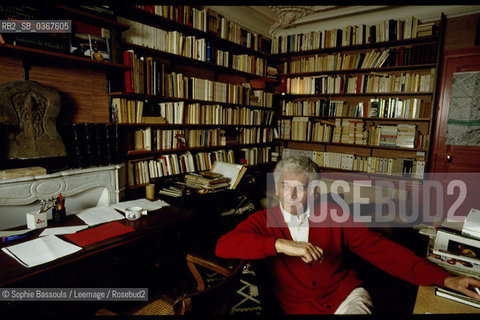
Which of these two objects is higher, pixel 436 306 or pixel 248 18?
pixel 248 18

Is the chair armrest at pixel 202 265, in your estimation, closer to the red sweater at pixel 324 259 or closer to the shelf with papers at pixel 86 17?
the red sweater at pixel 324 259

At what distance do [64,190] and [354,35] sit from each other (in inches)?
166

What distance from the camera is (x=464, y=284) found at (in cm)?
108

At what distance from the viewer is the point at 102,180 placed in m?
→ 2.27

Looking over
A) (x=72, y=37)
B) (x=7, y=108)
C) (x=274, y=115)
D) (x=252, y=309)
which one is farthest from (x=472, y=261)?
(x=274, y=115)

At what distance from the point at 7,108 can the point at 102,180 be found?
0.81m

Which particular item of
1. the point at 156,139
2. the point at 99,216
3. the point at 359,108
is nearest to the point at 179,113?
the point at 156,139

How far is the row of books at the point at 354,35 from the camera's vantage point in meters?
3.54

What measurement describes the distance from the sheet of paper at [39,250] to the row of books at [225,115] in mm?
2048

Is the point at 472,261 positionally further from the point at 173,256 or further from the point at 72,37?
the point at 72,37

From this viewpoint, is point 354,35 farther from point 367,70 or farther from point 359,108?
point 359,108

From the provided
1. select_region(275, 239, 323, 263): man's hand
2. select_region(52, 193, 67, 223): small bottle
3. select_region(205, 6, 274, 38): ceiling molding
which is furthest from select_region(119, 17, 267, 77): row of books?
select_region(275, 239, 323, 263): man's hand

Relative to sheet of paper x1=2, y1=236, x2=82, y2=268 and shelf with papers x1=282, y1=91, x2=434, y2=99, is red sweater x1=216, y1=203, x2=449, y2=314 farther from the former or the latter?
shelf with papers x1=282, y1=91, x2=434, y2=99

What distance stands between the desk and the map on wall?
11.1 ft
